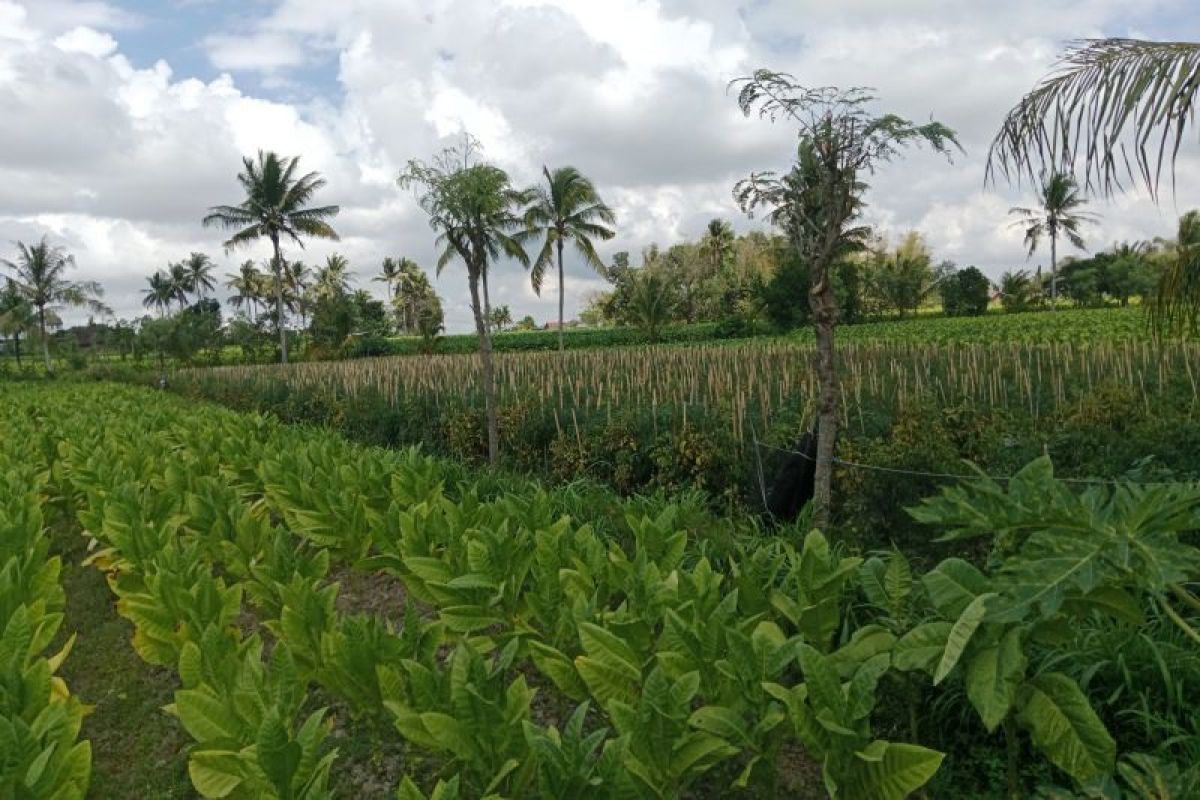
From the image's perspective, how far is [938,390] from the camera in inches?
364

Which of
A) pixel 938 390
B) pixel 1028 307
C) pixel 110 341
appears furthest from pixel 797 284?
pixel 110 341

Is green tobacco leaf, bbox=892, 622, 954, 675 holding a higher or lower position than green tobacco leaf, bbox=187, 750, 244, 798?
higher

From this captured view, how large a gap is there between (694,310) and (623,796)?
163 feet

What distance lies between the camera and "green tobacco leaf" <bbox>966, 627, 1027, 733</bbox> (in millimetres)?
Answer: 1844

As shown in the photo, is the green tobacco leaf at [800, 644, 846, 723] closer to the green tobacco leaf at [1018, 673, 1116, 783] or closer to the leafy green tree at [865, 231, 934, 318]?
the green tobacco leaf at [1018, 673, 1116, 783]

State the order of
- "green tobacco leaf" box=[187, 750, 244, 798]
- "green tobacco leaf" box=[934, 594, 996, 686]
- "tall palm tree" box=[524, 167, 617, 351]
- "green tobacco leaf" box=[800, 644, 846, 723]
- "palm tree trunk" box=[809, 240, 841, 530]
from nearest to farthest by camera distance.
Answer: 1. "green tobacco leaf" box=[934, 594, 996, 686]
2. "green tobacco leaf" box=[800, 644, 846, 723]
3. "green tobacco leaf" box=[187, 750, 244, 798]
4. "palm tree trunk" box=[809, 240, 841, 530]
5. "tall palm tree" box=[524, 167, 617, 351]

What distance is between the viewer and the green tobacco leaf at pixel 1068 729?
1.93m

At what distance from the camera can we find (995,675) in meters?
1.88

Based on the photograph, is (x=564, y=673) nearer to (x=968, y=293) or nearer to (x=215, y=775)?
(x=215, y=775)

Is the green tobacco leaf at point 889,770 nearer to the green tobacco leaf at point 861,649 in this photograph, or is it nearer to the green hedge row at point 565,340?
the green tobacco leaf at point 861,649

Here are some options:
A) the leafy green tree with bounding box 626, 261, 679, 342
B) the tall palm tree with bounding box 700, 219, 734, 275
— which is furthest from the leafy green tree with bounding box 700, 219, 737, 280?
the leafy green tree with bounding box 626, 261, 679, 342

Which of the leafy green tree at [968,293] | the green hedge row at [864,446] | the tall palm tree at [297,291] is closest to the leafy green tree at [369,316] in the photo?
the tall palm tree at [297,291]

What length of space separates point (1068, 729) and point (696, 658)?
1023mm

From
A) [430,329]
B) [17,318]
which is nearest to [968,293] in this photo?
[430,329]
